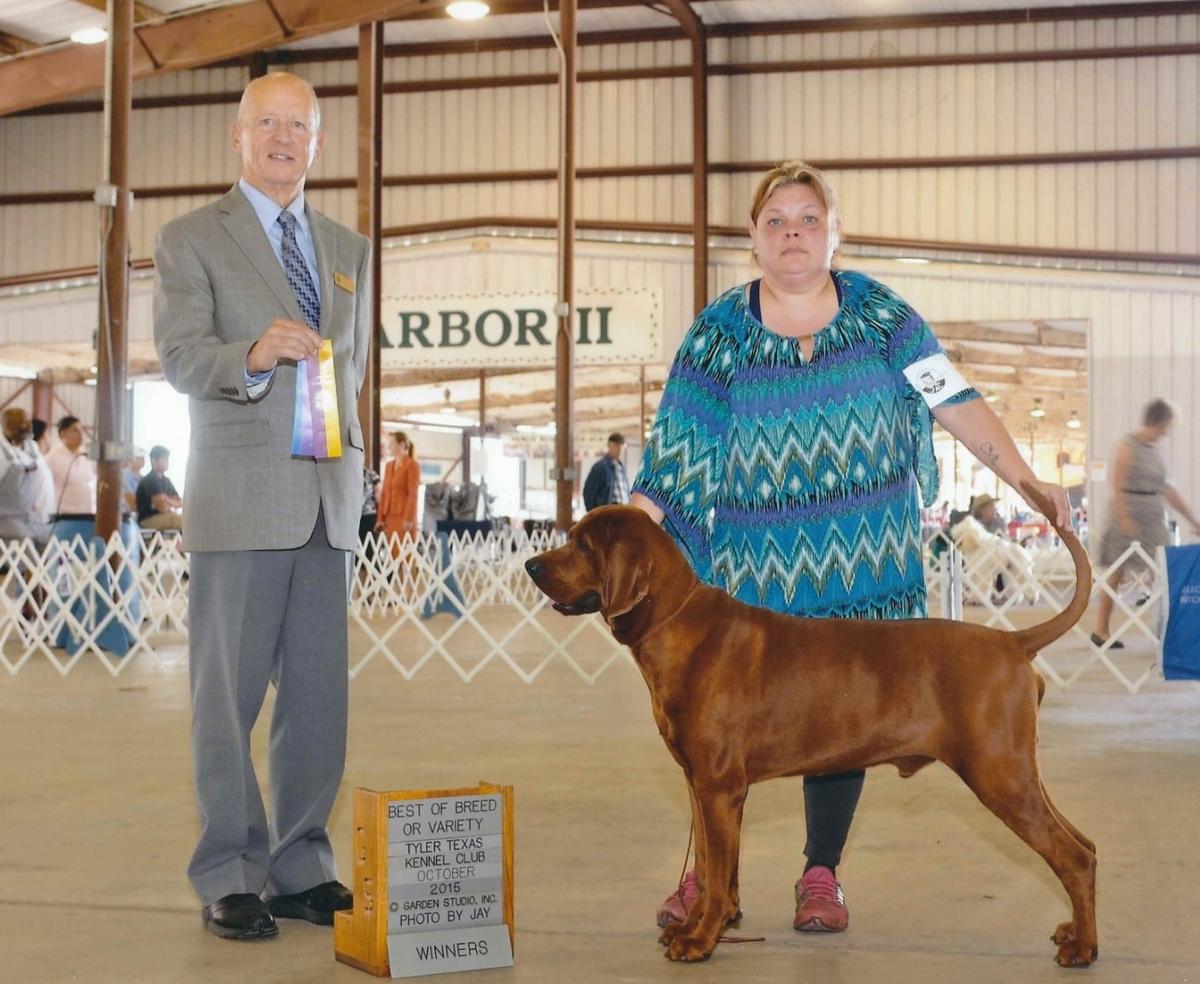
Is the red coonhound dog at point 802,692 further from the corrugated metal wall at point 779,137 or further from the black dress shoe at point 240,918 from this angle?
the corrugated metal wall at point 779,137

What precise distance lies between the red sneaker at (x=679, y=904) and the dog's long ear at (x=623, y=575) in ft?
1.99

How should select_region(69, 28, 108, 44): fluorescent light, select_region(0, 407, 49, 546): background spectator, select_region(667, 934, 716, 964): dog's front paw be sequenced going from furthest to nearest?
select_region(69, 28, 108, 44): fluorescent light, select_region(0, 407, 49, 546): background spectator, select_region(667, 934, 716, 964): dog's front paw

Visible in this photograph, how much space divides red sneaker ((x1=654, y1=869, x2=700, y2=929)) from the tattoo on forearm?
92 cm

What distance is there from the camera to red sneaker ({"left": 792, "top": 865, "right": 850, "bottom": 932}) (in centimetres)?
263

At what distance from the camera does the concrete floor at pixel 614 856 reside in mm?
2463

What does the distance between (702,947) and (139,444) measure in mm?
18040

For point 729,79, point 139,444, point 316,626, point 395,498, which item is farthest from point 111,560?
point 139,444

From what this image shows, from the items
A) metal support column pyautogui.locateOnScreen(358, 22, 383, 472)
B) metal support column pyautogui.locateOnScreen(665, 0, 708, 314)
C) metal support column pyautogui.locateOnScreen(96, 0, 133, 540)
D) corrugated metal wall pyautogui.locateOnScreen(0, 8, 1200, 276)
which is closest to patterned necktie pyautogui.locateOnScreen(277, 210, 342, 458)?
metal support column pyautogui.locateOnScreen(96, 0, 133, 540)

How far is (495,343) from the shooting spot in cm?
1488

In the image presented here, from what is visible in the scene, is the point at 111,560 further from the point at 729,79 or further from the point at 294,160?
the point at 729,79

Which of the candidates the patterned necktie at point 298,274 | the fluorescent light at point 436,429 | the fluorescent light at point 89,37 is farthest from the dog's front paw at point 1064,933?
the fluorescent light at point 436,429

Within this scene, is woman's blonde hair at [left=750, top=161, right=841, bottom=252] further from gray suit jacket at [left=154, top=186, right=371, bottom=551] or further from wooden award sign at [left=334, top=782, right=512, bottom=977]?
wooden award sign at [left=334, top=782, right=512, bottom=977]

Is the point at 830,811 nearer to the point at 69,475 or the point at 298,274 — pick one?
the point at 298,274

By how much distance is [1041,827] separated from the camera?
2.35m
